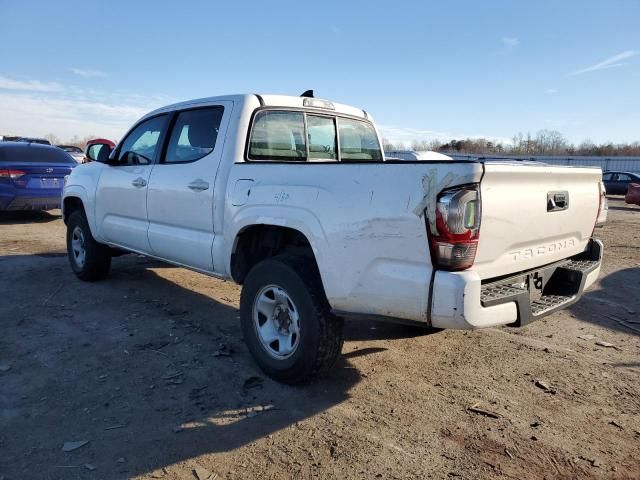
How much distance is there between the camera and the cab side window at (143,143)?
15.8ft

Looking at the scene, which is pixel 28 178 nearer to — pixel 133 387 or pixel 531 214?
pixel 133 387

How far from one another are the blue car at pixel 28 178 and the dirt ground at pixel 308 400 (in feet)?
20.3

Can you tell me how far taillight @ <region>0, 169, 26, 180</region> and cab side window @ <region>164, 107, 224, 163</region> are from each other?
7484 mm

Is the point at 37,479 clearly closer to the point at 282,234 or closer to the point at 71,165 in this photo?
the point at 282,234

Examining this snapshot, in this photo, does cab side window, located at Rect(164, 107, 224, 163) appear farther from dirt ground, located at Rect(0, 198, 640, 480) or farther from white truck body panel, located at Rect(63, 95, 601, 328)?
dirt ground, located at Rect(0, 198, 640, 480)

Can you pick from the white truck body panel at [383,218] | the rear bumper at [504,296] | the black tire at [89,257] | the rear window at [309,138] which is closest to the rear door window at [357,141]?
the rear window at [309,138]

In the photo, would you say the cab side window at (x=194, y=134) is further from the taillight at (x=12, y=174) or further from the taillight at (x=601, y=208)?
the taillight at (x=12, y=174)

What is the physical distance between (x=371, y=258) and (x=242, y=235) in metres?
1.30

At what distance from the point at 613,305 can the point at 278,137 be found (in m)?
4.25

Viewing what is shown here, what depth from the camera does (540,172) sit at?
9.45 ft

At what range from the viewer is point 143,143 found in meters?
5.06

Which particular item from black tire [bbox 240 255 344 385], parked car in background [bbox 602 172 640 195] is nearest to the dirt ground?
black tire [bbox 240 255 344 385]

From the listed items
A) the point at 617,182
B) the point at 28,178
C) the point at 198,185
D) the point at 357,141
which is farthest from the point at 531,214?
the point at 617,182

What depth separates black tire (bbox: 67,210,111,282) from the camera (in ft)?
19.2
